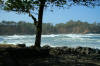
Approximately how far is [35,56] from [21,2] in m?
3.67

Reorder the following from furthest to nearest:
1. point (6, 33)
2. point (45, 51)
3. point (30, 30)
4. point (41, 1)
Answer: point (30, 30), point (6, 33), point (41, 1), point (45, 51)

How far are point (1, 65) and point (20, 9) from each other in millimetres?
6125

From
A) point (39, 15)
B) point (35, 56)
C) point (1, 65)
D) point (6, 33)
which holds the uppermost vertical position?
point (39, 15)

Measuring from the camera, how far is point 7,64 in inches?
152

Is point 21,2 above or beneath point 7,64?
above

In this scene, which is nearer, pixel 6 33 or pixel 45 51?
pixel 45 51

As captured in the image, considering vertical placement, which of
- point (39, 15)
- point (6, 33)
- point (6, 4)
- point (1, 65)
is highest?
point (6, 4)

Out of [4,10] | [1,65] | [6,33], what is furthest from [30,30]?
[1,65]

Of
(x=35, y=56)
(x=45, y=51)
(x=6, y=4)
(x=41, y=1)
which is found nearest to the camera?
(x=35, y=56)

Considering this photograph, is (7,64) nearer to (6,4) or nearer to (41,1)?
(41,1)

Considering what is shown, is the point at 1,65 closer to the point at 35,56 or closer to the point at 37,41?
the point at 35,56

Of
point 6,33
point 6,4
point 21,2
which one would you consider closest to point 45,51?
point 21,2

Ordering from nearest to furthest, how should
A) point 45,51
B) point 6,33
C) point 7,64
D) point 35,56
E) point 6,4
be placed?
point 7,64 < point 35,56 < point 45,51 < point 6,4 < point 6,33

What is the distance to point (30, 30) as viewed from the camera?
78.6m
